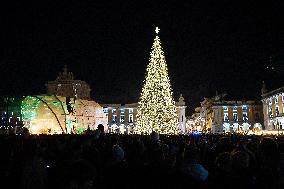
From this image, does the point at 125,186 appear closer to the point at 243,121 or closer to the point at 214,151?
the point at 214,151

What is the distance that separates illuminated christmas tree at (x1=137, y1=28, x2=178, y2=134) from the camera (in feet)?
125

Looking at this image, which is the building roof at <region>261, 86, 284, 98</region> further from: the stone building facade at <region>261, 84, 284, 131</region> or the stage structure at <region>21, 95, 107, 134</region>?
the stage structure at <region>21, 95, 107, 134</region>

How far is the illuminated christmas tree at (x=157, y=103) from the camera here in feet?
125

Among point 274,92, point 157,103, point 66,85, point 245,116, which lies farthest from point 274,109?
point 157,103

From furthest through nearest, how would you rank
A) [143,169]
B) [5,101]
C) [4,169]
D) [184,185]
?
1. [5,101]
2. [4,169]
3. [143,169]
4. [184,185]

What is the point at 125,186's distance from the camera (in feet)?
20.8

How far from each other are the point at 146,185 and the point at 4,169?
5.68 metres

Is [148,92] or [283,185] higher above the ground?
[148,92]

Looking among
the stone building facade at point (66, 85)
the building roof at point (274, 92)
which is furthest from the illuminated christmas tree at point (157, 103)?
the stone building facade at point (66, 85)

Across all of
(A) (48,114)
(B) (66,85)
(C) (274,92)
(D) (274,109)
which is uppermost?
(B) (66,85)

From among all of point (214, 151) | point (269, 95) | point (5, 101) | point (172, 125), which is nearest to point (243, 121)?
point (269, 95)

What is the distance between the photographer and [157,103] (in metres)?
38.1

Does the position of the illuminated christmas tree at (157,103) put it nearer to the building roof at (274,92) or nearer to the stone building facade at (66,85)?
the building roof at (274,92)

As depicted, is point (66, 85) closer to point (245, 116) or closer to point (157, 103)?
point (245, 116)
